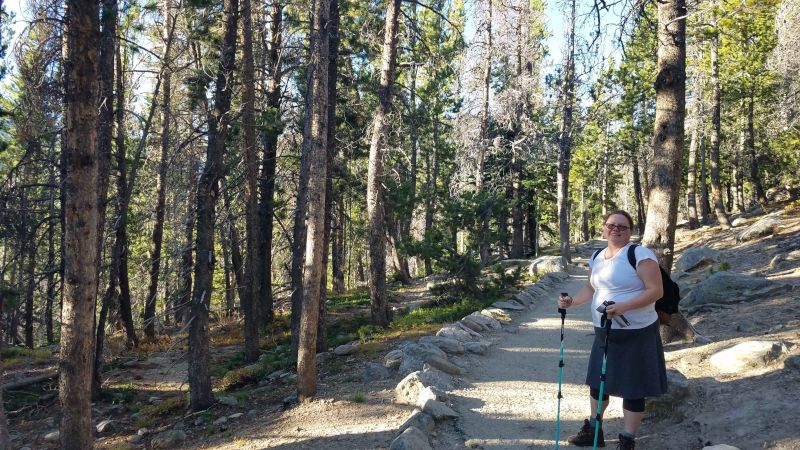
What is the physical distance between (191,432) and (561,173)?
55.7 ft

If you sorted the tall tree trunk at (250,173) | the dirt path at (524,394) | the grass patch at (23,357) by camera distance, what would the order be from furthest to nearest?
the grass patch at (23,357)
the tall tree trunk at (250,173)
the dirt path at (524,394)

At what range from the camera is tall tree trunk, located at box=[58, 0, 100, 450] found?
5.34 m

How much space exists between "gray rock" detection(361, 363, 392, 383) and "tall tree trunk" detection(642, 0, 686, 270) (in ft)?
13.7

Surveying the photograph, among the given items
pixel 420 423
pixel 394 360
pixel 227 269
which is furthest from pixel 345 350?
pixel 227 269

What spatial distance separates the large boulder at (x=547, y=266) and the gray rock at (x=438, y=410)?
1386cm

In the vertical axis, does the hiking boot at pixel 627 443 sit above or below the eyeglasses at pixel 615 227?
below

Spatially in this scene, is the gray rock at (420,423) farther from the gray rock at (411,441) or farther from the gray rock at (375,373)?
the gray rock at (375,373)

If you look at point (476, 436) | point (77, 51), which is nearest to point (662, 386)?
point (476, 436)

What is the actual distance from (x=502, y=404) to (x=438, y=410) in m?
0.99

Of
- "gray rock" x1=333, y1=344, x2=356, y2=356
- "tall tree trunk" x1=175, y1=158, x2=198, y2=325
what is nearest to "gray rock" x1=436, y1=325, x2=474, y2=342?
"gray rock" x1=333, y1=344, x2=356, y2=356

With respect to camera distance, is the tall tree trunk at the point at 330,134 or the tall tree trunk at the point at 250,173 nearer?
the tall tree trunk at the point at 250,173

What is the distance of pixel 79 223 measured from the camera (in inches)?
217

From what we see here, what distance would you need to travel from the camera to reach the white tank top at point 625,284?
158 inches

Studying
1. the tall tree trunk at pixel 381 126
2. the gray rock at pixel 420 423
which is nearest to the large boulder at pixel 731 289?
the tall tree trunk at pixel 381 126
